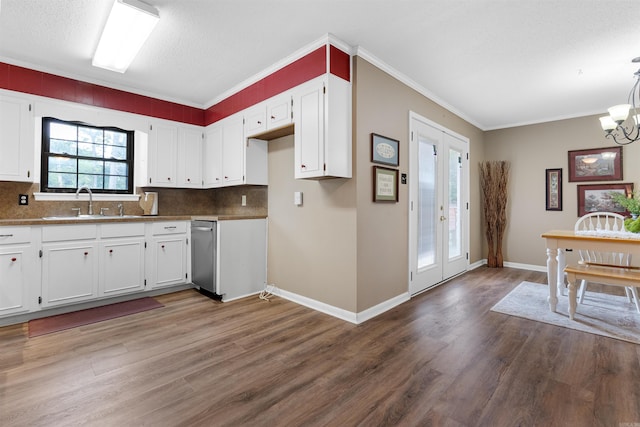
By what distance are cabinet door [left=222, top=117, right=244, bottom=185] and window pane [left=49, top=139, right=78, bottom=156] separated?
170 cm

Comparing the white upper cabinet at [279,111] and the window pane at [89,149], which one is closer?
the white upper cabinet at [279,111]

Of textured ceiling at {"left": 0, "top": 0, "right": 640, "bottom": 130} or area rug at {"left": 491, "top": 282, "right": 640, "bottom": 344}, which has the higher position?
textured ceiling at {"left": 0, "top": 0, "right": 640, "bottom": 130}

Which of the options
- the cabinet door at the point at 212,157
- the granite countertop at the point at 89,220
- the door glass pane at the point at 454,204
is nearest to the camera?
the granite countertop at the point at 89,220

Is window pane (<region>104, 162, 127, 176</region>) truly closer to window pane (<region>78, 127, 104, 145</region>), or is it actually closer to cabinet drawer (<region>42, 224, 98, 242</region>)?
window pane (<region>78, 127, 104, 145</region>)

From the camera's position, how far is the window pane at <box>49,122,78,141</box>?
11.2 feet

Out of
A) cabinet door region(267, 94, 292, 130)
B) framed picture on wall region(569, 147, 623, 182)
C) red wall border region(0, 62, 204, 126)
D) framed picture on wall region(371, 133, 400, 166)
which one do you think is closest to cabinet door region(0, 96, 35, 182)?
red wall border region(0, 62, 204, 126)

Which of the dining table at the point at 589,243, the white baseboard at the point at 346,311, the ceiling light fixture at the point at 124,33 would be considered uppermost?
the ceiling light fixture at the point at 124,33

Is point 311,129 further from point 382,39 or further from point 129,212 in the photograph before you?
point 129,212

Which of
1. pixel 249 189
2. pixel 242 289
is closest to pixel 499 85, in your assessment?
pixel 249 189

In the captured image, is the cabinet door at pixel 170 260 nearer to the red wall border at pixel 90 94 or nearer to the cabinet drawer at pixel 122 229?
the cabinet drawer at pixel 122 229

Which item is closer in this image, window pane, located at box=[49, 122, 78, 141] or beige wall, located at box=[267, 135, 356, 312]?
beige wall, located at box=[267, 135, 356, 312]

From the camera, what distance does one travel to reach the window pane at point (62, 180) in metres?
3.43

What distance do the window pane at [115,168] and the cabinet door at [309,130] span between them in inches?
101

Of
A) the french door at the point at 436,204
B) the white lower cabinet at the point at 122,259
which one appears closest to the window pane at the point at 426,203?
the french door at the point at 436,204
